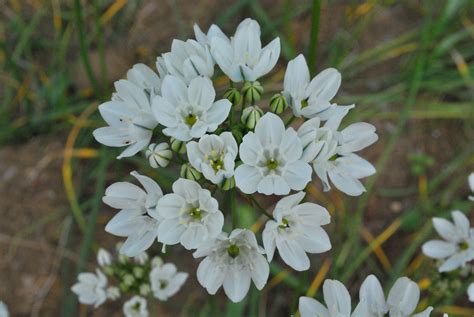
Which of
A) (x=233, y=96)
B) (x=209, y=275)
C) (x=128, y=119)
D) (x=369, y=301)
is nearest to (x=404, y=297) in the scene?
(x=369, y=301)

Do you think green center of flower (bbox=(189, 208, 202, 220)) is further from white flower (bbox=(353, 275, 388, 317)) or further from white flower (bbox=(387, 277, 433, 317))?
white flower (bbox=(387, 277, 433, 317))

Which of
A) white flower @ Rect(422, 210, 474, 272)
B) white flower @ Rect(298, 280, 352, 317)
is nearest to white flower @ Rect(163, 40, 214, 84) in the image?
white flower @ Rect(298, 280, 352, 317)

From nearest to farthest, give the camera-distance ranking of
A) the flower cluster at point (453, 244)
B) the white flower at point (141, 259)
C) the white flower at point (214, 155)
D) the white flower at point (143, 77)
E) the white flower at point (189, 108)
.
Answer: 1. the white flower at point (214, 155)
2. the white flower at point (189, 108)
3. the white flower at point (143, 77)
4. the flower cluster at point (453, 244)
5. the white flower at point (141, 259)

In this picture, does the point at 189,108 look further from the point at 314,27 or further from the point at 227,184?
the point at 314,27

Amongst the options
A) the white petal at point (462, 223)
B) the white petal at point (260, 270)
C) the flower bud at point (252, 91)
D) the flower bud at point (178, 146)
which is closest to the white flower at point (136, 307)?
the white petal at point (260, 270)

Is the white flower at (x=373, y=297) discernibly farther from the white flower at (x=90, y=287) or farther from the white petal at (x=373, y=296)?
the white flower at (x=90, y=287)
